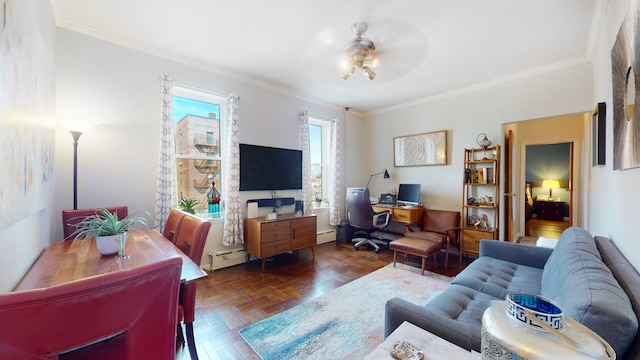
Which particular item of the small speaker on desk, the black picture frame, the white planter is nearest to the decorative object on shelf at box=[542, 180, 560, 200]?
the black picture frame

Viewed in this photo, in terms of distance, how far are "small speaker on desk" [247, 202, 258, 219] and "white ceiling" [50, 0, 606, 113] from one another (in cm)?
179

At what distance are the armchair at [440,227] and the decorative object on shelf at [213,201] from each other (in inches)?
106

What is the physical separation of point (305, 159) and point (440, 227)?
2.41m

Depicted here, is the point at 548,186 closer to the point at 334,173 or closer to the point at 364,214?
the point at 364,214

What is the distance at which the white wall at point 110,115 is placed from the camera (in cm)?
226

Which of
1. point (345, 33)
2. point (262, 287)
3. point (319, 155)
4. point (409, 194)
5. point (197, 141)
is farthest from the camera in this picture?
point (319, 155)

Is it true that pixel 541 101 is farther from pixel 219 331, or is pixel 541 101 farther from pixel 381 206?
pixel 219 331

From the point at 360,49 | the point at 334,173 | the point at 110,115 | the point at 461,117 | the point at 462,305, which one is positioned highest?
the point at 360,49

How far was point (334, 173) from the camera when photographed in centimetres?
457

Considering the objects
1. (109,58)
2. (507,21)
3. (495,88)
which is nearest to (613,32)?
(507,21)

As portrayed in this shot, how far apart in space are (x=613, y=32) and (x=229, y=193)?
3.78 metres

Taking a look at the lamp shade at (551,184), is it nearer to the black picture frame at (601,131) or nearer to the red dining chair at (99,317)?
the black picture frame at (601,131)

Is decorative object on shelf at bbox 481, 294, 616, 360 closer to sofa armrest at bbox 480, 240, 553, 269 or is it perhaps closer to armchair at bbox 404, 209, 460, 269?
sofa armrest at bbox 480, 240, 553, 269

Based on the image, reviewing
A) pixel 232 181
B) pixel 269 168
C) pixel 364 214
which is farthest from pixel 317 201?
pixel 232 181
